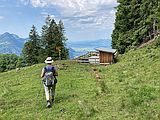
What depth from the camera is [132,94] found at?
58.8 feet

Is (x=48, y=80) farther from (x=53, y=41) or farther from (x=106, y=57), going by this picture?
(x=53, y=41)

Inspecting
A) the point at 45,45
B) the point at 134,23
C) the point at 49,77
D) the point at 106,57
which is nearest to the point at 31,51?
the point at 45,45

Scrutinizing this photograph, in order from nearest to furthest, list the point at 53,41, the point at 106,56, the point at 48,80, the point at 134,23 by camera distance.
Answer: the point at 48,80, the point at 106,56, the point at 134,23, the point at 53,41

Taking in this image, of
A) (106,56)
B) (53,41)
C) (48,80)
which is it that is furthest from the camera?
(53,41)

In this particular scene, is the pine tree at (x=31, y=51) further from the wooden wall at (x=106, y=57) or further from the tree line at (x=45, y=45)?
the wooden wall at (x=106, y=57)

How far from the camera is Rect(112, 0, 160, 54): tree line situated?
6391 cm

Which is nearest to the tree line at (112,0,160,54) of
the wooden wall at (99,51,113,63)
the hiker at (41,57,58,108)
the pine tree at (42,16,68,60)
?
the wooden wall at (99,51,113,63)

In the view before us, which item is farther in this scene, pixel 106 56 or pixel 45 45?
pixel 45 45

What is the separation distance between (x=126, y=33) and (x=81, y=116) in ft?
201

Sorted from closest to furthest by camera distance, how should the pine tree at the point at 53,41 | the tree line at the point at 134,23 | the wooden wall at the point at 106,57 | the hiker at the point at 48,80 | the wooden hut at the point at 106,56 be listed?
the hiker at the point at 48,80 → the wooden hut at the point at 106,56 → the wooden wall at the point at 106,57 → the tree line at the point at 134,23 → the pine tree at the point at 53,41

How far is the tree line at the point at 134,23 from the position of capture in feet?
210

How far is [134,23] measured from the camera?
239ft

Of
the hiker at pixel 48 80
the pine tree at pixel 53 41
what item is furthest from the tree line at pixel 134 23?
the hiker at pixel 48 80

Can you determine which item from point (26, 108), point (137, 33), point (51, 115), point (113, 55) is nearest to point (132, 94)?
point (51, 115)
